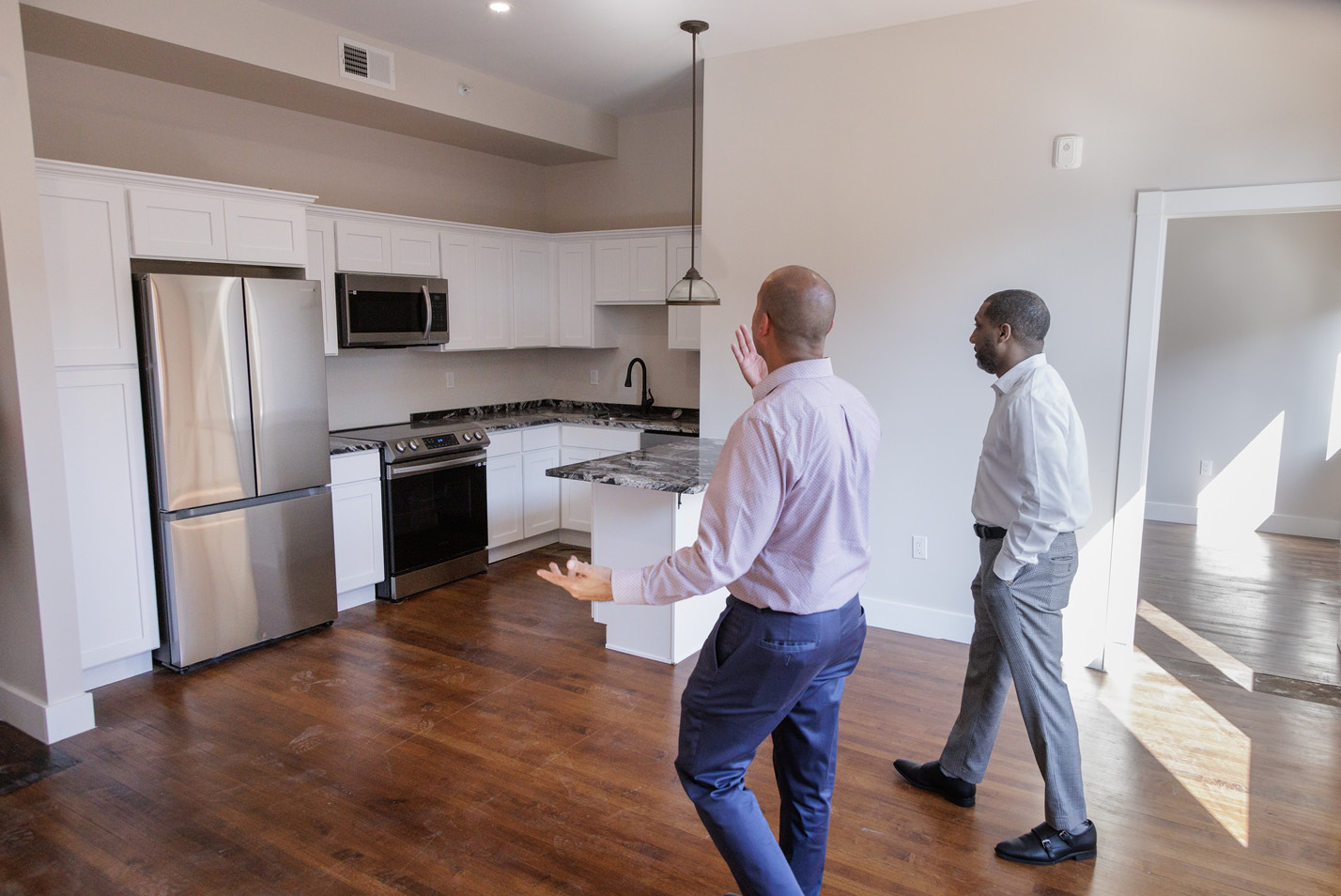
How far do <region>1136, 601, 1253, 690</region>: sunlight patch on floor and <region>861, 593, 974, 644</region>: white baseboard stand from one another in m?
1.00

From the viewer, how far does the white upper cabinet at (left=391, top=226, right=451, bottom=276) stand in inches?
186

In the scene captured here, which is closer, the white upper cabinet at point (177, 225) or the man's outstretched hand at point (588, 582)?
the man's outstretched hand at point (588, 582)

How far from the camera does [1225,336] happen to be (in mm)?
5977

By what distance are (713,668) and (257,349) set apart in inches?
113

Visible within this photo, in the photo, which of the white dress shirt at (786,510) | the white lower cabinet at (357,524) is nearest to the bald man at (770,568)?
the white dress shirt at (786,510)

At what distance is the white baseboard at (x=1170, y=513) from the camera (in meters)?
6.20

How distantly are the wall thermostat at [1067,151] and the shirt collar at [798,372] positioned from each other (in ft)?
8.00

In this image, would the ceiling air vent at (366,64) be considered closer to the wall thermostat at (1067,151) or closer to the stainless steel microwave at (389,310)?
the stainless steel microwave at (389,310)

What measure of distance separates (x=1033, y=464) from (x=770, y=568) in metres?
0.94

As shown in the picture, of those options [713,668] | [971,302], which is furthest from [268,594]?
[971,302]

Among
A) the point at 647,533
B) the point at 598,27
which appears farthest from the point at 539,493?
the point at 598,27

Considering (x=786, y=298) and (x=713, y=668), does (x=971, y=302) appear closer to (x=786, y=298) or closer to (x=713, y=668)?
(x=786, y=298)

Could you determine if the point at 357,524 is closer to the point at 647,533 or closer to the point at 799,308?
the point at 647,533

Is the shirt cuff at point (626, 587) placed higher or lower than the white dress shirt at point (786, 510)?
lower
